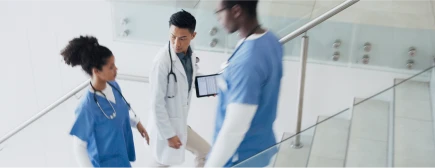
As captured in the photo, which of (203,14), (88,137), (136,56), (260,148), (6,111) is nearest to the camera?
(260,148)

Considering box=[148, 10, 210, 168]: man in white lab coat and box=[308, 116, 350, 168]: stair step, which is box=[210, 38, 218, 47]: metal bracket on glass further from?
box=[308, 116, 350, 168]: stair step

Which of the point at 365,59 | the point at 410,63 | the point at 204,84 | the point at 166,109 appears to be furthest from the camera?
the point at 365,59

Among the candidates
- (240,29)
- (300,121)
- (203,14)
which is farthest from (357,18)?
(240,29)

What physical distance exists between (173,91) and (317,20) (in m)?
0.91

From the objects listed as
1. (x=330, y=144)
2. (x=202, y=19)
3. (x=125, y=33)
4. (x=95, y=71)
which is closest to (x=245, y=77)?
(x=330, y=144)

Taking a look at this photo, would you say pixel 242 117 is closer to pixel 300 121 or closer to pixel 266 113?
pixel 266 113

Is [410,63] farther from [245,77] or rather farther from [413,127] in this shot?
[245,77]

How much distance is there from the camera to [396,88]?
253 centimetres

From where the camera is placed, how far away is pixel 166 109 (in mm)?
2947

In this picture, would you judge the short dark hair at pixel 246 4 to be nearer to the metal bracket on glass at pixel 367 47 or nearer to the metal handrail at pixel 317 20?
the metal handrail at pixel 317 20

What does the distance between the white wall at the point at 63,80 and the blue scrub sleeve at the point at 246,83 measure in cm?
137

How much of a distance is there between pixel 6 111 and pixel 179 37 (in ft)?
12.3

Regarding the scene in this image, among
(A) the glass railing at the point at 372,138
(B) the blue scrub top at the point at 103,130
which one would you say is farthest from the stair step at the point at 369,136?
(B) the blue scrub top at the point at 103,130

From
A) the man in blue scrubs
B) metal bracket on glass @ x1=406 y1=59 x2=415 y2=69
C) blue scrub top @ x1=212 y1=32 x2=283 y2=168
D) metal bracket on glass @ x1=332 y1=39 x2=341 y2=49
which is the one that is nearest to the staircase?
blue scrub top @ x1=212 y1=32 x2=283 y2=168
